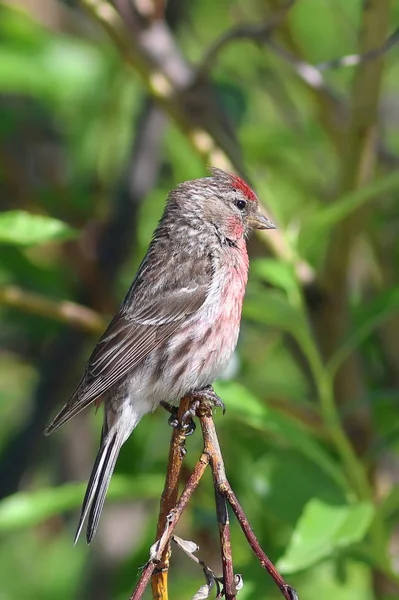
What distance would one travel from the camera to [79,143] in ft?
23.6

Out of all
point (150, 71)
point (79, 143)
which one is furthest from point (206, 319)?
point (79, 143)

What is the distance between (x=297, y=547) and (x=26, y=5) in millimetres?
5877

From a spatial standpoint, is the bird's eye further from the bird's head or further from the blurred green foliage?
the blurred green foliage

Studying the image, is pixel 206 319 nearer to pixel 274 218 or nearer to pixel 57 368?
pixel 274 218

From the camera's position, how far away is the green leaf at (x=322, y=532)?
13.8 feet

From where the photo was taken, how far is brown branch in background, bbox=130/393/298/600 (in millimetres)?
3051

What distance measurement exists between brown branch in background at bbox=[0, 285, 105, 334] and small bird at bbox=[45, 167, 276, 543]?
0.26m

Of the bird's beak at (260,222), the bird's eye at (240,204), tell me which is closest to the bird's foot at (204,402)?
the bird's beak at (260,222)

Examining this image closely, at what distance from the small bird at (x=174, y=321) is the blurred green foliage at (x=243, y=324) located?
0.78 feet

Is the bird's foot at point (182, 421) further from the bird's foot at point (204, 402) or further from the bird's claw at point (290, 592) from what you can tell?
the bird's claw at point (290, 592)

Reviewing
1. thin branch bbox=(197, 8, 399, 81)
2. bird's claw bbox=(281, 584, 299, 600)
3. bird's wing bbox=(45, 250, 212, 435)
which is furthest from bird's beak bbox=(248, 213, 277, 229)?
bird's claw bbox=(281, 584, 299, 600)

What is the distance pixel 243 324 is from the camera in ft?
22.5

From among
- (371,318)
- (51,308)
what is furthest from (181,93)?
(371,318)

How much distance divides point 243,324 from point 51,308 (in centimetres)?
159
